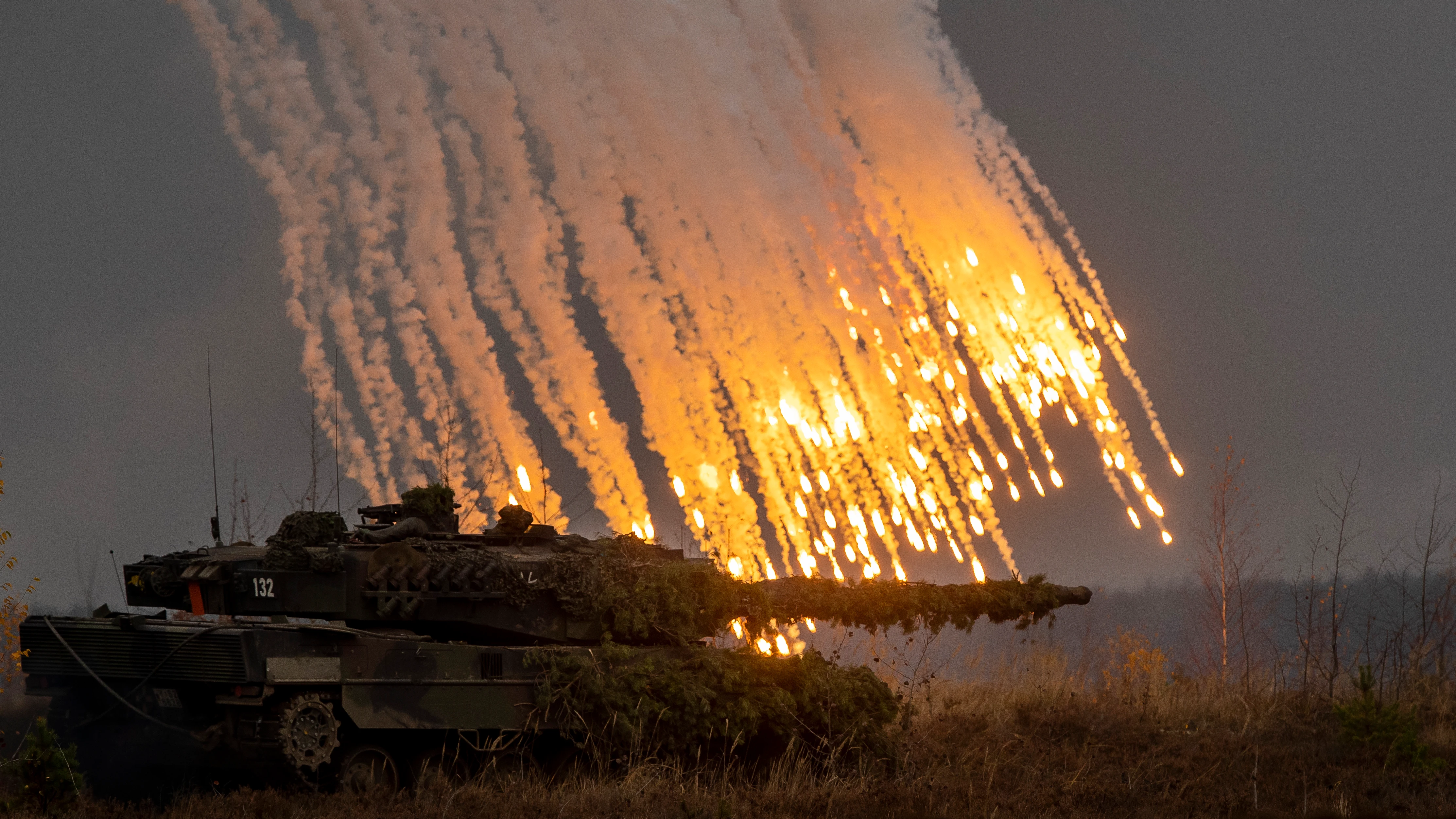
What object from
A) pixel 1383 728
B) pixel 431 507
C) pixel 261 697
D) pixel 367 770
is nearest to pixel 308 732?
pixel 261 697

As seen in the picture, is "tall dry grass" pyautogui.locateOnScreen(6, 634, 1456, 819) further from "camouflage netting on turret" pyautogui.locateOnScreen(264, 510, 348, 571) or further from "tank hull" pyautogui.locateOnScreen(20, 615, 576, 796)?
"camouflage netting on turret" pyautogui.locateOnScreen(264, 510, 348, 571)

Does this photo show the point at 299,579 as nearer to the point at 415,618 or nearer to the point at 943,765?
the point at 415,618

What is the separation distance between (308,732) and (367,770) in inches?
34.8

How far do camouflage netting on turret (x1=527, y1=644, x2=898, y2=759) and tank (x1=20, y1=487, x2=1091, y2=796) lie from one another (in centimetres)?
21

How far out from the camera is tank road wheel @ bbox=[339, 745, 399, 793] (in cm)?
1309

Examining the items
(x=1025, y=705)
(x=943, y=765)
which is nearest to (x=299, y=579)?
(x=943, y=765)

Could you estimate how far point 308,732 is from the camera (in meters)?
12.7

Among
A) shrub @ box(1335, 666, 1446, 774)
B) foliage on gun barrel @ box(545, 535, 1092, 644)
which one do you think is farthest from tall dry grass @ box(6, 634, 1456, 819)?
foliage on gun barrel @ box(545, 535, 1092, 644)

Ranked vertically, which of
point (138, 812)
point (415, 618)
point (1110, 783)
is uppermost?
point (415, 618)

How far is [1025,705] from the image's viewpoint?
790 inches

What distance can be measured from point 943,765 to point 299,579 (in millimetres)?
7756

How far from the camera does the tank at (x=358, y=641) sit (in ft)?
42.1

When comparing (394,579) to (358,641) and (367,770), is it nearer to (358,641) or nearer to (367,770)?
(358,641)

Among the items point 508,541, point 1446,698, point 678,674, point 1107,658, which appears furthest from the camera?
point 1107,658
